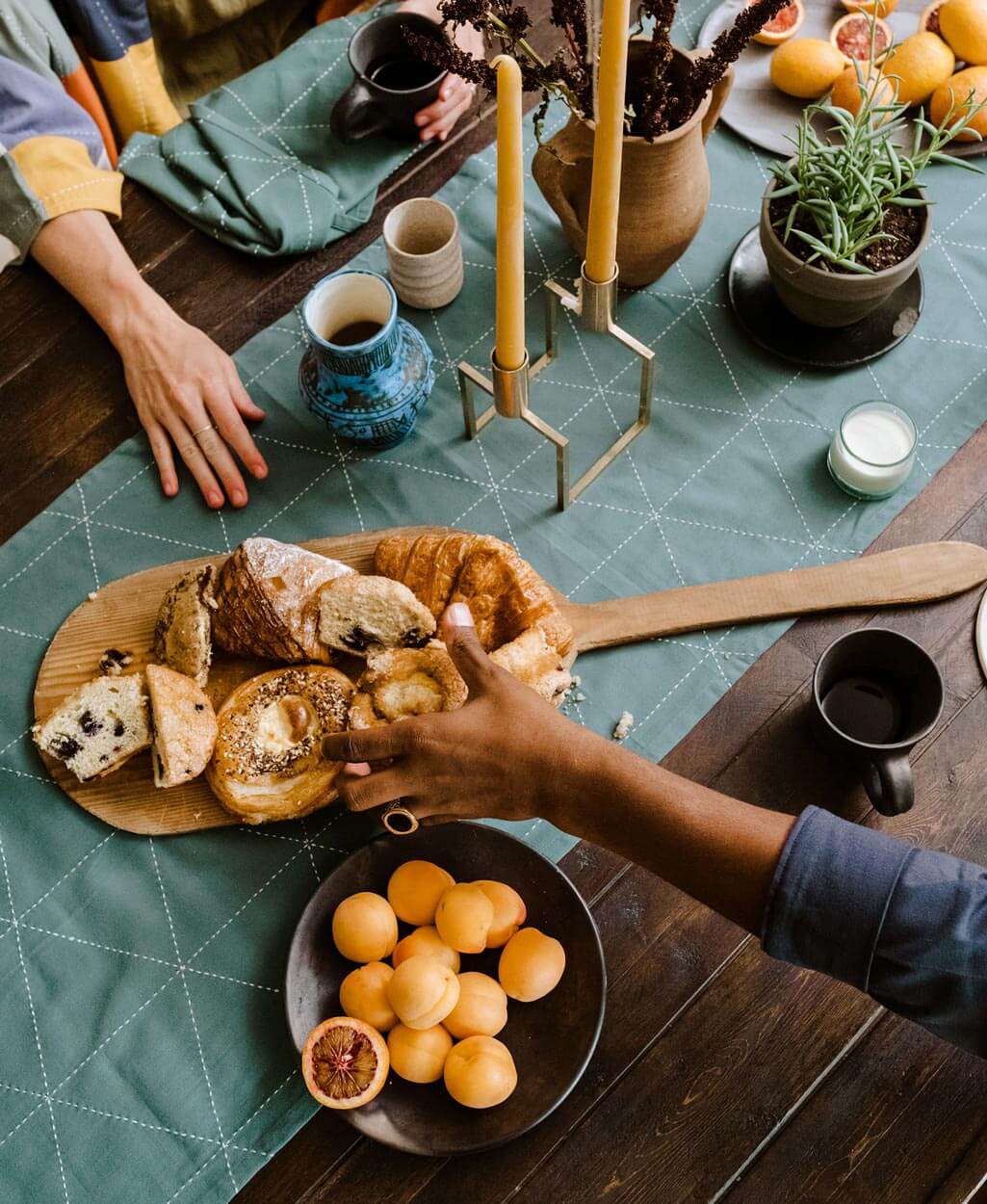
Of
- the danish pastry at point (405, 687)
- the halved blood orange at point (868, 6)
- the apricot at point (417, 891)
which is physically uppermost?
the halved blood orange at point (868, 6)

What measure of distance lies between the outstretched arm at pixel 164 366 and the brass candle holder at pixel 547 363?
32 cm

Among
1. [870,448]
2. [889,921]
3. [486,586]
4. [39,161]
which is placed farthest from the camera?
[39,161]

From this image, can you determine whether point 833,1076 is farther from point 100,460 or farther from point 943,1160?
point 100,460

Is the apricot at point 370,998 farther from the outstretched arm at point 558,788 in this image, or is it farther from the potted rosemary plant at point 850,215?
the potted rosemary plant at point 850,215

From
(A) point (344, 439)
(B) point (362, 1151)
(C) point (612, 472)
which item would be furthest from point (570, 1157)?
(A) point (344, 439)

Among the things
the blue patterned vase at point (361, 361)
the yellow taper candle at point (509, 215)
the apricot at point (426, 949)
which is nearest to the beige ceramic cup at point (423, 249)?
the blue patterned vase at point (361, 361)

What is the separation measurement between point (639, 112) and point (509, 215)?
1.27 feet

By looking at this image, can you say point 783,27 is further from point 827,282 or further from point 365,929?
point 365,929

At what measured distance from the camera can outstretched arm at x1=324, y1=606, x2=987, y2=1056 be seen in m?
0.86

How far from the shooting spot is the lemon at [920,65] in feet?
4.52

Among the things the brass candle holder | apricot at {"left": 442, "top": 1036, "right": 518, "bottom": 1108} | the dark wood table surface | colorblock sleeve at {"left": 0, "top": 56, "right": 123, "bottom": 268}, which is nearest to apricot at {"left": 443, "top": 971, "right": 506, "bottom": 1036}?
apricot at {"left": 442, "top": 1036, "right": 518, "bottom": 1108}

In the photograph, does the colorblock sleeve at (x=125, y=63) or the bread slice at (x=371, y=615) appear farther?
the colorblock sleeve at (x=125, y=63)

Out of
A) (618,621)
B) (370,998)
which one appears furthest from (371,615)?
(370,998)

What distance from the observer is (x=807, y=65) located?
1.45 m
